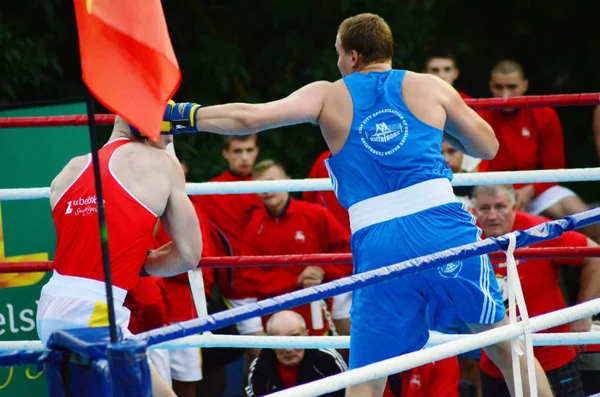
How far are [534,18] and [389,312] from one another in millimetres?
4543

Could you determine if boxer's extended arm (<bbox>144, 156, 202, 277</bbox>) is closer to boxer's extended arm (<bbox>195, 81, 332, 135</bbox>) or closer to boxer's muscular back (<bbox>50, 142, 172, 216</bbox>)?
boxer's muscular back (<bbox>50, 142, 172, 216</bbox>)

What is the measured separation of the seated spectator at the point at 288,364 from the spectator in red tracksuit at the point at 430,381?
0.37 m

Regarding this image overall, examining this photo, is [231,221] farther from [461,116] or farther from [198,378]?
[461,116]

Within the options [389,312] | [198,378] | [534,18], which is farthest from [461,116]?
[534,18]

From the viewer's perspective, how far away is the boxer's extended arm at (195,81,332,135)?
3543 millimetres

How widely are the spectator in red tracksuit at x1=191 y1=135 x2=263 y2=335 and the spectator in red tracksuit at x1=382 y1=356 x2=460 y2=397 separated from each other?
1.04 metres

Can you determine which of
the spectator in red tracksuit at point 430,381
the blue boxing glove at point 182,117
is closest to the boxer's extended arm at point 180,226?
the blue boxing glove at point 182,117

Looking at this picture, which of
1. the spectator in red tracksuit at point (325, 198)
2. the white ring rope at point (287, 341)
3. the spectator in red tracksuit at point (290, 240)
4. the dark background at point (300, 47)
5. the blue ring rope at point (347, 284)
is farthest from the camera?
the dark background at point (300, 47)

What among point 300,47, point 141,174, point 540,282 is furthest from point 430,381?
point 300,47

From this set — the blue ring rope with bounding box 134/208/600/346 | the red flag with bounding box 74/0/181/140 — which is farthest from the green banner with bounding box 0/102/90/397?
the blue ring rope with bounding box 134/208/600/346

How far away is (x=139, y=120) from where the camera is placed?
2.75 meters

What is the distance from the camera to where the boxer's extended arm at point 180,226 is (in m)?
3.62

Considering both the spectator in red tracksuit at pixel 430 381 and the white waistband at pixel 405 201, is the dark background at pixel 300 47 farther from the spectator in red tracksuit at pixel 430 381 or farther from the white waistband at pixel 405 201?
the white waistband at pixel 405 201

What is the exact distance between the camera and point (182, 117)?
3.52m
